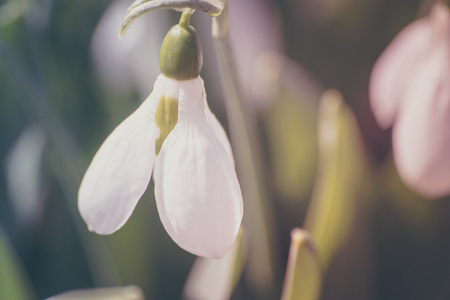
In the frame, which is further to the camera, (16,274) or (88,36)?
(88,36)

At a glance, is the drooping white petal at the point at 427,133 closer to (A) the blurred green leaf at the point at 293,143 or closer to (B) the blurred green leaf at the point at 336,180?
(B) the blurred green leaf at the point at 336,180

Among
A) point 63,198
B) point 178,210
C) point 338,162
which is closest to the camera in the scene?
point 178,210

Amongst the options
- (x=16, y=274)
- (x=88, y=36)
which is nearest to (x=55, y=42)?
(x=88, y=36)

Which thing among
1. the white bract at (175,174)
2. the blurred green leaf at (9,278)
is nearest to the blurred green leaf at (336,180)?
the white bract at (175,174)

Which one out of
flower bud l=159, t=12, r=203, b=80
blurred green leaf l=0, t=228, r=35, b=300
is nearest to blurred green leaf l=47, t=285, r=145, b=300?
blurred green leaf l=0, t=228, r=35, b=300

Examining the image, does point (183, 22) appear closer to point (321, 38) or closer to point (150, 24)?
point (150, 24)

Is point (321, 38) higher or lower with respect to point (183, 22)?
higher

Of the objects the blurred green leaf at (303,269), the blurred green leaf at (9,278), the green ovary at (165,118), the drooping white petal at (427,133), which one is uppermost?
the drooping white petal at (427,133)
